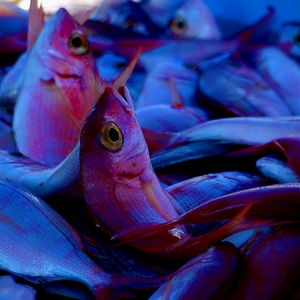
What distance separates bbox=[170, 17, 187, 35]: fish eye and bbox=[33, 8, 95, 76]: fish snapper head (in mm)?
1248

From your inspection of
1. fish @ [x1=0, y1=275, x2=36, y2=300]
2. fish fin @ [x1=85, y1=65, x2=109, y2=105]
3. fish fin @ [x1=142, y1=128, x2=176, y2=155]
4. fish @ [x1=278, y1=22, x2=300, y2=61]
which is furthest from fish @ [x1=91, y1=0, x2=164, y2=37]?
fish @ [x1=0, y1=275, x2=36, y2=300]

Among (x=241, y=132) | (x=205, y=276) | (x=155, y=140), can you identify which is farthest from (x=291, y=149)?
(x=205, y=276)

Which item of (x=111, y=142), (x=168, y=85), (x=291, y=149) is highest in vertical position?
(x=111, y=142)

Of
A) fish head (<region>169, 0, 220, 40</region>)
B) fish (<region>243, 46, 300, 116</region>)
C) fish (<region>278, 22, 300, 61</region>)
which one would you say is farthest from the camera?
fish head (<region>169, 0, 220, 40</region>)

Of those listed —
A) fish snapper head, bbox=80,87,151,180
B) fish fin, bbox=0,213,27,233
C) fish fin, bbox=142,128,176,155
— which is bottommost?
fish fin, bbox=142,128,176,155

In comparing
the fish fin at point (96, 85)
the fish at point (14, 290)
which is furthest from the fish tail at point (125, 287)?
the fish fin at point (96, 85)

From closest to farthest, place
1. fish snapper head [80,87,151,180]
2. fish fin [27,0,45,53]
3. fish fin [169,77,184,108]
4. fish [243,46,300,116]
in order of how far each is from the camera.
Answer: fish snapper head [80,87,151,180], fish fin [27,0,45,53], fish fin [169,77,184,108], fish [243,46,300,116]

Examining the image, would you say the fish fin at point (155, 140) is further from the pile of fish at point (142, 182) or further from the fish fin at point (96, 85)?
the fish fin at point (96, 85)

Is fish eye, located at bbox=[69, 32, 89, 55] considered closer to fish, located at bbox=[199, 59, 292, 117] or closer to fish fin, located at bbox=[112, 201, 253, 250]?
fish, located at bbox=[199, 59, 292, 117]

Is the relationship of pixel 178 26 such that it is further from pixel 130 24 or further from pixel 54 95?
pixel 54 95

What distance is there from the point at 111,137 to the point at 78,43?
659 mm

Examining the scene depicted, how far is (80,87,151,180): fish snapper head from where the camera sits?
1021mm

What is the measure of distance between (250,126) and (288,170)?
259mm

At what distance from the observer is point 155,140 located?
59.5 inches
